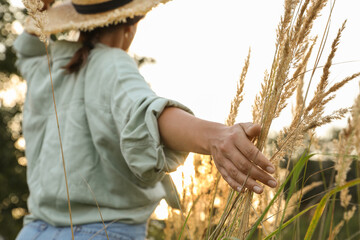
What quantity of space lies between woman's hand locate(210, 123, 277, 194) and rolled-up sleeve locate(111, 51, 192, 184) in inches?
10.2

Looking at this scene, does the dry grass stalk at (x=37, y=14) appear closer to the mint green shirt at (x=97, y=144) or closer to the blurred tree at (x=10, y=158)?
the mint green shirt at (x=97, y=144)

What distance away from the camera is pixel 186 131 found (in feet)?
3.51

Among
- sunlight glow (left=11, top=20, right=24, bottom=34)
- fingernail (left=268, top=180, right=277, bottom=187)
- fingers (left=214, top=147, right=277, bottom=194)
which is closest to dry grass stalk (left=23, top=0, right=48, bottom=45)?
fingers (left=214, top=147, right=277, bottom=194)

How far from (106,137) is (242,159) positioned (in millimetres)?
748

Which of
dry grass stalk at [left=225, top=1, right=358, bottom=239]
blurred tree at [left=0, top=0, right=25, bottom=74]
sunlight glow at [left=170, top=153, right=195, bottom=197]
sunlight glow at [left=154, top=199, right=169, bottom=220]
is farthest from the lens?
blurred tree at [left=0, top=0, right=25, bottom=74]

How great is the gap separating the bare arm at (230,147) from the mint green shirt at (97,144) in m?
0.13

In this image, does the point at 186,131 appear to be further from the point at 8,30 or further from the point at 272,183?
the point at 8,30

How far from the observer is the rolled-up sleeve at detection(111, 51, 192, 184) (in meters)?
1.17

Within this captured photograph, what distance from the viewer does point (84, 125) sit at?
1.69 m

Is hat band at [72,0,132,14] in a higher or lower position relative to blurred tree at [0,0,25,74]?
higher

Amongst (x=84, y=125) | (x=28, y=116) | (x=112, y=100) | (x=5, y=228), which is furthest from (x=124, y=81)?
(x=5, y=228)

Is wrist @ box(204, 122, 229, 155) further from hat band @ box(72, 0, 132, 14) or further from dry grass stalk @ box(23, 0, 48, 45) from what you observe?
hat band @ box(72, 0, 132, 14)

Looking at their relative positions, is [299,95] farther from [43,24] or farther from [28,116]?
[28,116]

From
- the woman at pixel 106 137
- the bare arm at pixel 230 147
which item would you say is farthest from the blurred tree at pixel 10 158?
the bare arm at pixel 230 147
